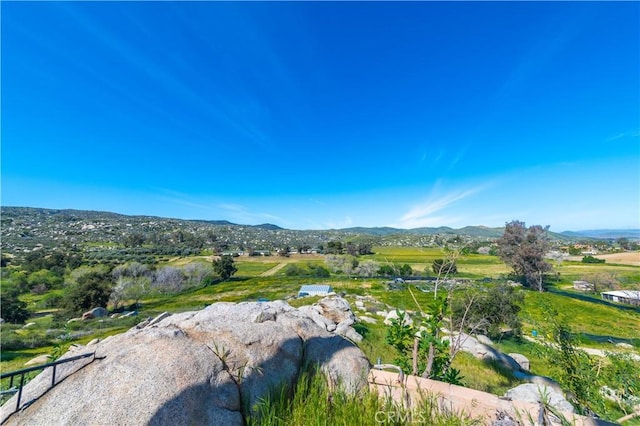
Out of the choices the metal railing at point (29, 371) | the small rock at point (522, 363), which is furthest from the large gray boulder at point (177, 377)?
the small rock at point (522, 363)

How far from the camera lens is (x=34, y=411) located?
300 cm

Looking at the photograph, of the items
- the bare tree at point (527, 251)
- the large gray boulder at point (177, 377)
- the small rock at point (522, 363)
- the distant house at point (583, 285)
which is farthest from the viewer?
the bare tree at point (527, 251)

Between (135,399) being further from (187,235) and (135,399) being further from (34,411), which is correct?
(187,235)

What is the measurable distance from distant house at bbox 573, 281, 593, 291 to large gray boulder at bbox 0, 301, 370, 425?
274 ft

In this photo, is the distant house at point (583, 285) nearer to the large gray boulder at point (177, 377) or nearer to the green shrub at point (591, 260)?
the green shrub at point (591, 260)

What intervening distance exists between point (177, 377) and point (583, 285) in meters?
87.9

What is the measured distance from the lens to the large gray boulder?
10.0 feet

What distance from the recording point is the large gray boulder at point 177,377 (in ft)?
10.0

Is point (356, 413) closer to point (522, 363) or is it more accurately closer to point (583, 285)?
point (522, 363)

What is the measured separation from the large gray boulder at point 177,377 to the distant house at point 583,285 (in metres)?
83.5

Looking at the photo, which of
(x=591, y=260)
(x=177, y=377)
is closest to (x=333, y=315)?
(x=177, y=377)

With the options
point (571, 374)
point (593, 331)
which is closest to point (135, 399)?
point (571, 374)

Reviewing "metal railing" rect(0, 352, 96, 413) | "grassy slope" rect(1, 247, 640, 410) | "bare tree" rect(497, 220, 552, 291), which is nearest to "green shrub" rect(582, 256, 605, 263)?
"grassy slope" rect(1, 247, 640, 410)

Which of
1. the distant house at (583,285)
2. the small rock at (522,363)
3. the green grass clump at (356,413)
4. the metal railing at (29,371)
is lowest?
the distant house at (583,285)
